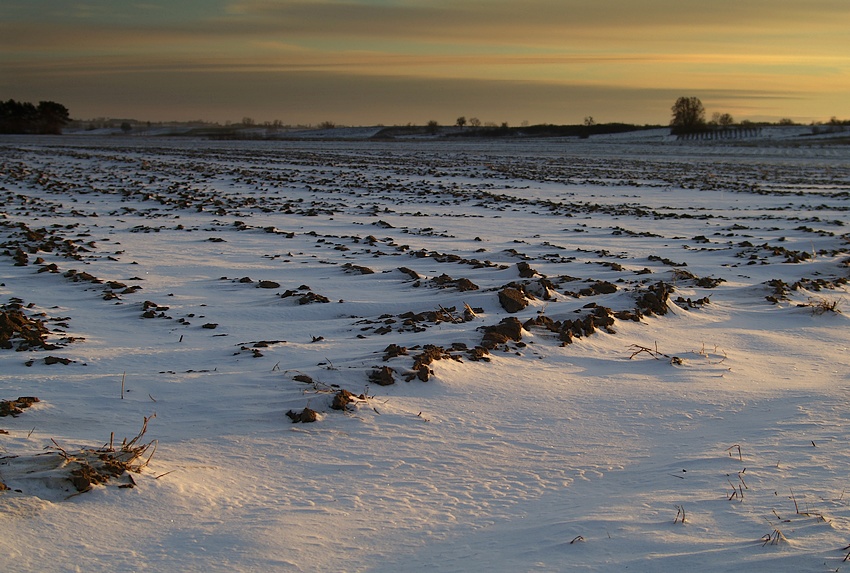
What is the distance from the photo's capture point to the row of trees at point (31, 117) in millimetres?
88688

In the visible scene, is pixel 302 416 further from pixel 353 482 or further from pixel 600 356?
pixel 600 356

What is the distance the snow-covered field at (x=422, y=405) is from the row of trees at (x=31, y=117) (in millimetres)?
87466

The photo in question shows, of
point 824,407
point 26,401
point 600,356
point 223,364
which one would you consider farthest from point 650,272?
point 26,401

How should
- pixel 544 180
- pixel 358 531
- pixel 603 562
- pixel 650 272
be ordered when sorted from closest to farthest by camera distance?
pixel 603 562, pixel 358 531, pixel 650 272, pixel 544 180

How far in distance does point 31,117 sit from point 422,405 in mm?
97767

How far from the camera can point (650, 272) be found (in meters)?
9.80

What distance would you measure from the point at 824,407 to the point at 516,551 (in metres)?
2.98

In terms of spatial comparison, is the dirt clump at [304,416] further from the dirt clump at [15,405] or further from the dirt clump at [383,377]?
the dirt clump at [15,405]

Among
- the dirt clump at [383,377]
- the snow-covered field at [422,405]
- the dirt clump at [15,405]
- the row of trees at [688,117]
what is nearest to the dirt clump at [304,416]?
the snow-covered field at [422,405]

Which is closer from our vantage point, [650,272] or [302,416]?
[302,416]

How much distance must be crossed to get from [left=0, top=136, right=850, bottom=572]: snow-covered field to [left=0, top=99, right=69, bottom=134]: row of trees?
87466 mm

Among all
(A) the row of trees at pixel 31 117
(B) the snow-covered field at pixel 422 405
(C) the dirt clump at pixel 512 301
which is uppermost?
(A) the row of trees at pixel 31 117

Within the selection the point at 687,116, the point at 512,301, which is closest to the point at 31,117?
the point at 687,116

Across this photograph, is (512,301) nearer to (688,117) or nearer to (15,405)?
(15,405)
